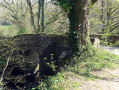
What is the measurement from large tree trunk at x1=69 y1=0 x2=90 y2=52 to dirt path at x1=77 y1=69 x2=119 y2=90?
1.94 m

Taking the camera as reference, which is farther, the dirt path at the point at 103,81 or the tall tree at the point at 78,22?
the tall tree at the point at 78,22

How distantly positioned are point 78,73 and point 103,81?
1008 millimetres

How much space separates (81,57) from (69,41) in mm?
1238

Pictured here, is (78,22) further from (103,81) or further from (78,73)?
(103,81)

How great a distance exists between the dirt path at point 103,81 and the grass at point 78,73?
0.19 m

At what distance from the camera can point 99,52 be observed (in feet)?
21.6

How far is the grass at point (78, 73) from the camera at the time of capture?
386 cm

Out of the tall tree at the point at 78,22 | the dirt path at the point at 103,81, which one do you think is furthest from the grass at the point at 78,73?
the tall tree at the point at 78,22

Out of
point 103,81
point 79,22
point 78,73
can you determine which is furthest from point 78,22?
point 103,81

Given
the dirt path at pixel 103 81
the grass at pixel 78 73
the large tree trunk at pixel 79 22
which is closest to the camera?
the dirt path at pixel 103 81

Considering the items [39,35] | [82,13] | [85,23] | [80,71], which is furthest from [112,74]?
[39,35]

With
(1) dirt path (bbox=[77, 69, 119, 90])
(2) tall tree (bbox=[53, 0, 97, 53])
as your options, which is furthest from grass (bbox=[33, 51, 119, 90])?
(2) tall tree (bbox=[53, 0, 97, 53])

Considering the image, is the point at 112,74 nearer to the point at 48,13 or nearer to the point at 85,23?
the point at 85,23

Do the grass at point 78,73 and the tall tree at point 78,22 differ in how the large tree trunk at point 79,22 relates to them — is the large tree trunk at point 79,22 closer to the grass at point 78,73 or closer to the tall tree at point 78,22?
the tall tree at point 78,22
